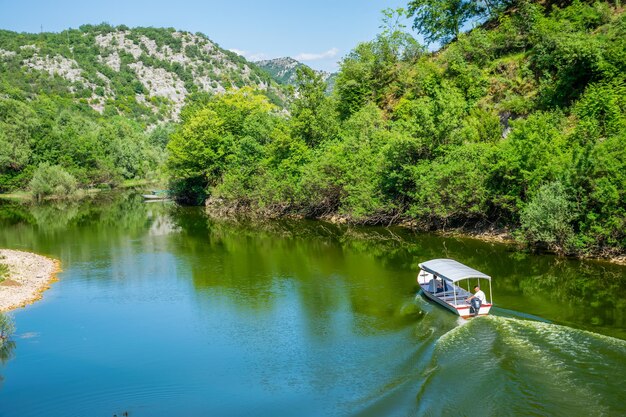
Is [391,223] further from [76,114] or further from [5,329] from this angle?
[76,114]

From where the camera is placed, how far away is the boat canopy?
2675 centimetres

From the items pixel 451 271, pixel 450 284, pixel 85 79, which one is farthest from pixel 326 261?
pixel 85 79

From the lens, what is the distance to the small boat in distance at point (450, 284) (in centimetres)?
2609

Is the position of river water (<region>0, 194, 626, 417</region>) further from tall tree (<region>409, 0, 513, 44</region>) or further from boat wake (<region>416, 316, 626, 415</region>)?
tall tree (<region>409, 0, 513, 44</region>)

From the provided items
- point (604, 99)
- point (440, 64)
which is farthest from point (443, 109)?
point (440, 64)

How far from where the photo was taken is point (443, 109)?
5056 centimetres

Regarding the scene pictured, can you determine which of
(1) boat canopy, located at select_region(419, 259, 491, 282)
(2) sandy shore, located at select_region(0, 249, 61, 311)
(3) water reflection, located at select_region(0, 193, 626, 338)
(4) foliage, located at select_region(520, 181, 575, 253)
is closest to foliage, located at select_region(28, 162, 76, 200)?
(3) water reflection, located at select_region(0, 193, 626, 338)

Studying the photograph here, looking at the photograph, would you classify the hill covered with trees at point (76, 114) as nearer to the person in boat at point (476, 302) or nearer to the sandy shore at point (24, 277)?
the sandy shore at point (24, 277)

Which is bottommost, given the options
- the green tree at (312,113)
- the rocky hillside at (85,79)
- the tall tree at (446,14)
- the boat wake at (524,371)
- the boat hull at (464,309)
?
the boat wake at (524,371)

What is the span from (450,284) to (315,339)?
30.3 ft

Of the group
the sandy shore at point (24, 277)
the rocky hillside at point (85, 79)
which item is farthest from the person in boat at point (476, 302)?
the rocky hillside at point (85, 79)

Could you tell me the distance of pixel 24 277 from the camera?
35.6 metres

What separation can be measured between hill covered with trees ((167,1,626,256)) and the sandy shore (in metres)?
26.8

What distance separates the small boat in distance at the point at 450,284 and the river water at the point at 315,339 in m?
0.62
